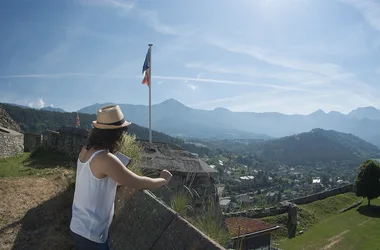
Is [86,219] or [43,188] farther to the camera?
[43,188]

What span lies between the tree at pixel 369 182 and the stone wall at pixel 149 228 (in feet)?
113

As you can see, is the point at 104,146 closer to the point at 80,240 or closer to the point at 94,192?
the point at 94,192

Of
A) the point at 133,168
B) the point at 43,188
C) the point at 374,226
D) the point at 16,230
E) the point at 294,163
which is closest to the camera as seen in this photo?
the point at 16,230

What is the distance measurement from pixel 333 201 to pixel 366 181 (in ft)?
13.0

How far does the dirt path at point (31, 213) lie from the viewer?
4.00m

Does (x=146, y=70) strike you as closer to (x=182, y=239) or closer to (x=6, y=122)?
(x=6, y=122)

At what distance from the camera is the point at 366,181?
32062mm

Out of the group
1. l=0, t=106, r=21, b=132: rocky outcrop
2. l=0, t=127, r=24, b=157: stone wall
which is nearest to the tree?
l=0, t=127, r=24, b=157: stone wall

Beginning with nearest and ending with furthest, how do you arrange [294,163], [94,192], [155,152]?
1. [94,192]
2. [155,152]
3. [294,163]

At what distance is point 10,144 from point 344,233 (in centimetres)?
2285

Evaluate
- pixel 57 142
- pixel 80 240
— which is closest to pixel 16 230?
pixel 80 240

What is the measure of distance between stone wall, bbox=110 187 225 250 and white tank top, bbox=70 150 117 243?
0.64 meters

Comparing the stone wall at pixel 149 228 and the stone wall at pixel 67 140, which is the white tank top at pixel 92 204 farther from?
the stone wall at pixel 67 140

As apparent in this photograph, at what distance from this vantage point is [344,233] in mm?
22750
